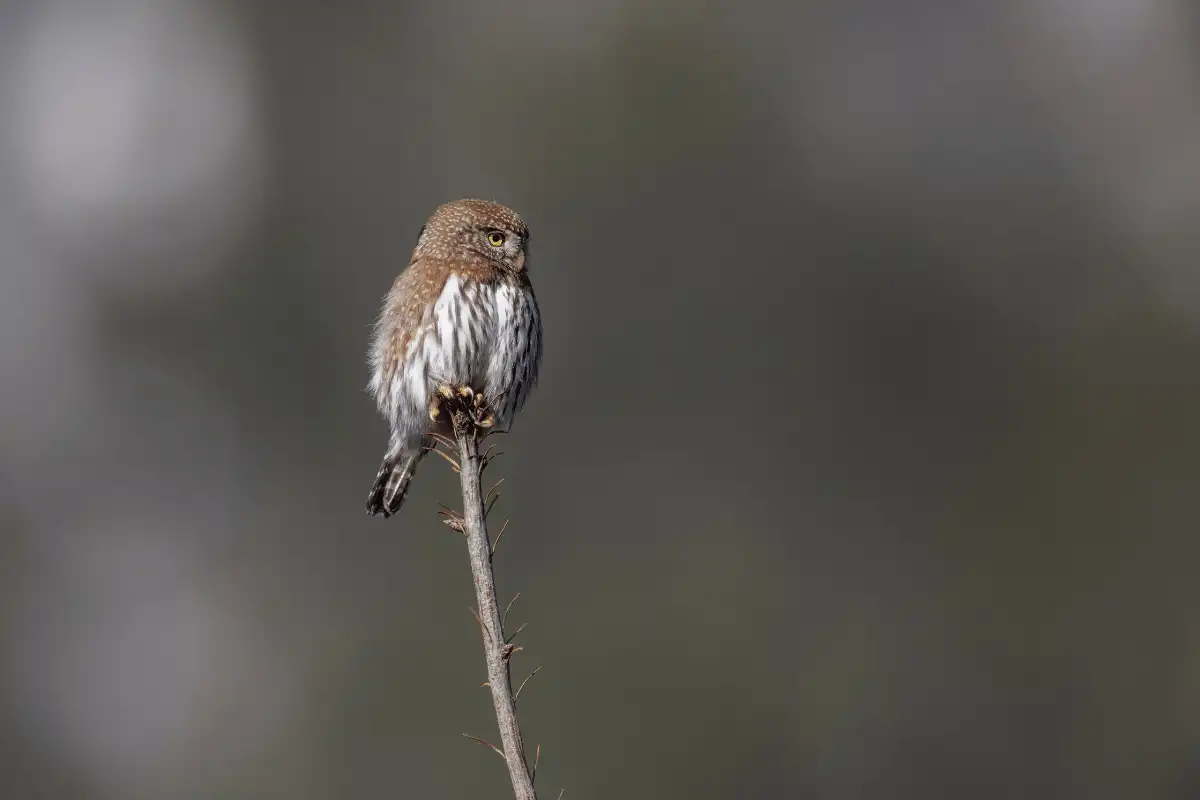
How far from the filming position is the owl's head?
476cm

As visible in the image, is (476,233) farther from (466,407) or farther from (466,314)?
(466,407)

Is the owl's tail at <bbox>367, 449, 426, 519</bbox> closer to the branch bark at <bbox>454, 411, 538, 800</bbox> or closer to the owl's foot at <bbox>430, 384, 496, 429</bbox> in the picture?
the owl's foot at <bbox>430, 384, 496, 429</bbox>

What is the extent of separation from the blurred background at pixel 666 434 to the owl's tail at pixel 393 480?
812 centimetres

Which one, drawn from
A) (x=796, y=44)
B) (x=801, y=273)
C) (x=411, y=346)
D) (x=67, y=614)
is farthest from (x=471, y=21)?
(x=411, y=346)

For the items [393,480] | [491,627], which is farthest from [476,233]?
[491,627]

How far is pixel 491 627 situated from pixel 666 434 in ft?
70.4

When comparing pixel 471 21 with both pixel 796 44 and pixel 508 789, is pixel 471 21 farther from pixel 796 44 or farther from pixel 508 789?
pixel 508 789

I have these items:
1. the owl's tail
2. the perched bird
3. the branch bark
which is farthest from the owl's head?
the branch bark

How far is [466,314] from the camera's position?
4.72 metres

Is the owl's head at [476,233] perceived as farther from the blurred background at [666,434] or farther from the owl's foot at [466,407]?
the blurred background at [666,434]

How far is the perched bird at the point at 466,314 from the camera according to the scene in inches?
187

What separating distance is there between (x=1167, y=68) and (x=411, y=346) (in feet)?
146

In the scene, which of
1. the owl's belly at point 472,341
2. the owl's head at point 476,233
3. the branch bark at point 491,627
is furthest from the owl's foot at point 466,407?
the owl's head at point 476,233

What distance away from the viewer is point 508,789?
15.5 metres
